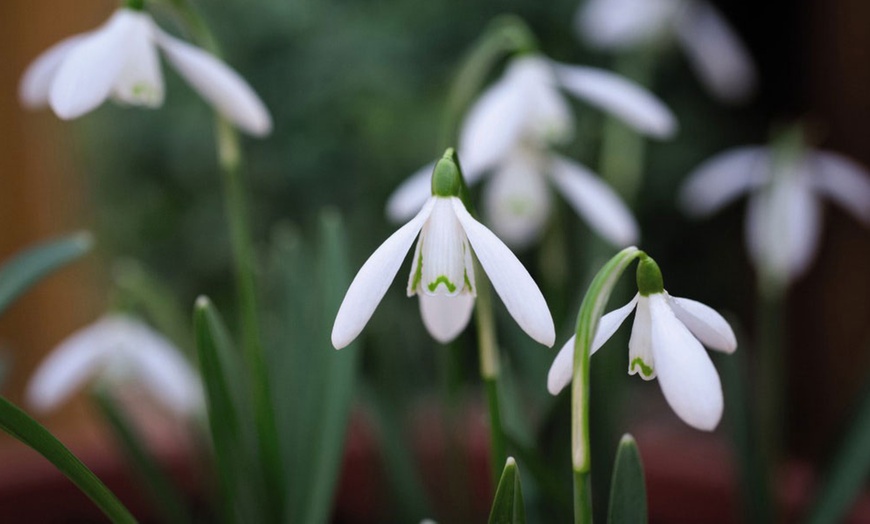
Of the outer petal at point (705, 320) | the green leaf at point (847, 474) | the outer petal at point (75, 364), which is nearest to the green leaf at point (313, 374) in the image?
the outer petal at point (75, 364)

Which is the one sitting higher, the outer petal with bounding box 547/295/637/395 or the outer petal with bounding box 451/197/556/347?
the outer petal with bounding box 451/197/556/347

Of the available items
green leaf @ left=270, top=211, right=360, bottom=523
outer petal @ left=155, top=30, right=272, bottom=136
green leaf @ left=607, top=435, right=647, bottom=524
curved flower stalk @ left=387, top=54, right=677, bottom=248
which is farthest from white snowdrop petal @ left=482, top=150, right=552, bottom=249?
green leaf @ left=607, top=435, right=647, bottom=524

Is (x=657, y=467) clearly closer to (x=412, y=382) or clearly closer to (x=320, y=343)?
(x=412, y=382)

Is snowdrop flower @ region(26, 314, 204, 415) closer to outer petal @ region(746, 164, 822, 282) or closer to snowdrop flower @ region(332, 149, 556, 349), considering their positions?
snowdrop flower @ region(332, 149, 556, 349)

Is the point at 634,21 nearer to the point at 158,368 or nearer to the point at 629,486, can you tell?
the point at 158,368

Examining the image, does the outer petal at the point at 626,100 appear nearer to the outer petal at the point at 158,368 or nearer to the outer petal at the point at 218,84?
the outer petal at the point at 218,84

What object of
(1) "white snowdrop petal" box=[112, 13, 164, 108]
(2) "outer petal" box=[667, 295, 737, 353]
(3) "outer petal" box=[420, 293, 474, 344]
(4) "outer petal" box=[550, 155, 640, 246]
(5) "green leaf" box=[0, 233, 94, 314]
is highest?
(1) "white snowdrop petal" box=[112, 13, 164, 108]

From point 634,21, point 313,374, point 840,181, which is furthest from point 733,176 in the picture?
point 313,374
